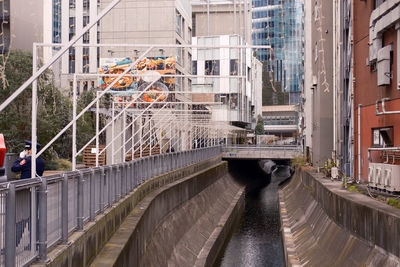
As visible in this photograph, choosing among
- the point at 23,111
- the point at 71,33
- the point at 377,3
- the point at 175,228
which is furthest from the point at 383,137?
the point at 71,33

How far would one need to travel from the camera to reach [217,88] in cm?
9156

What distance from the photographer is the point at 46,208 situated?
331 inches

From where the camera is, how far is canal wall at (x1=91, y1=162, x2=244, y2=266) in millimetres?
13127

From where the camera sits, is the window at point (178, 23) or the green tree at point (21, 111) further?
the window at point (178, 23)

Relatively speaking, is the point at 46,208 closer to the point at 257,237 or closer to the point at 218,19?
the point at 257,237

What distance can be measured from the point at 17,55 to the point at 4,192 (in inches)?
1290

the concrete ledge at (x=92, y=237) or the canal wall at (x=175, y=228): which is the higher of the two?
the concrete ledge at (x=92, y=237)

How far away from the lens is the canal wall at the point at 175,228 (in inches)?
517

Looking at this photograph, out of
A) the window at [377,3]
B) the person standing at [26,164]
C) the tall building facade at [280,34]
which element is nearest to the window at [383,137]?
the window at [377,3]

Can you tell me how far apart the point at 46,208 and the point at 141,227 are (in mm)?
7744

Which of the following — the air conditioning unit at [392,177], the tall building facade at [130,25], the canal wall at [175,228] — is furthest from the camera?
the tall building facade at [130,25]

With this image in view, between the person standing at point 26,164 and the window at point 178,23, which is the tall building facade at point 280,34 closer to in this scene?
the window at point 178,23

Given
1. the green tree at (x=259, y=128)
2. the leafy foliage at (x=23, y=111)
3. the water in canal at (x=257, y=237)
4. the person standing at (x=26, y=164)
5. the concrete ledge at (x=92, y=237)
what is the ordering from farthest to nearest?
1. the green tree at (x=259, y=128)
2. the leafy foliage at (x=23, y=111)
3. the water in canal at (x=257, y=237)
4. the person standing at (x=26, y=164)
5. the concrete ledge at (x=92, y=237)

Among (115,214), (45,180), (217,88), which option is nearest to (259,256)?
(115,214)
